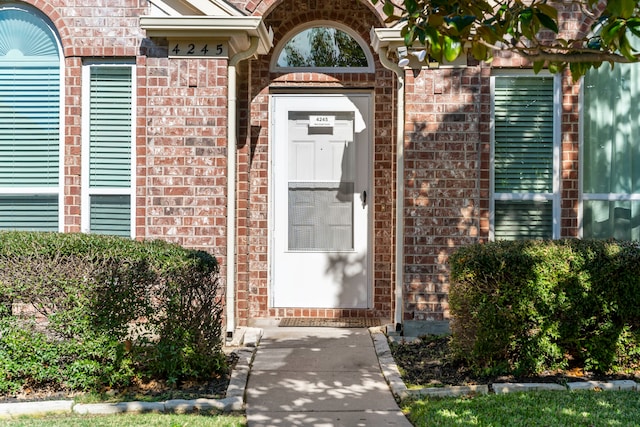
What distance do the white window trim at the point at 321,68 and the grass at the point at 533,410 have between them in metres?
4.30

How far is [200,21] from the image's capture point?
724 centimetres

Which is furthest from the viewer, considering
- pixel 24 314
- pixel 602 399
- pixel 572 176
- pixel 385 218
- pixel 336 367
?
pixel 385 218

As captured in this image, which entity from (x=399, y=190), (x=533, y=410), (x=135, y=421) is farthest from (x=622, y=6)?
(x=399, y=190)

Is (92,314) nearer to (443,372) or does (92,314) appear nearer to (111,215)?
(111,215)

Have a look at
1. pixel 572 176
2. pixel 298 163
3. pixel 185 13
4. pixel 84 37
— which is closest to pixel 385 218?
pixel 298 163

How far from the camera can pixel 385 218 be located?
8531 millimetres

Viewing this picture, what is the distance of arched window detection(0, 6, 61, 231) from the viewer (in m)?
7.78

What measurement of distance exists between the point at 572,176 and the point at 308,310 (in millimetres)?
3304

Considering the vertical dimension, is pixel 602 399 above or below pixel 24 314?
below

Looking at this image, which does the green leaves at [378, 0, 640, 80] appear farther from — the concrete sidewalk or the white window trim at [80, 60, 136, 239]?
the white window trim at [80, 60, 136, 239]

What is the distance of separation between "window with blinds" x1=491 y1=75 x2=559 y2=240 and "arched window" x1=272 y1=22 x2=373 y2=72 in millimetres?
1683

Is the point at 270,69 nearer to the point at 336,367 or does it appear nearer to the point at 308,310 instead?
the point at 308,310

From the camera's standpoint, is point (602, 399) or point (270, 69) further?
point (270, 69)

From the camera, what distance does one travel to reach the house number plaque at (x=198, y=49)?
24.5 ft
